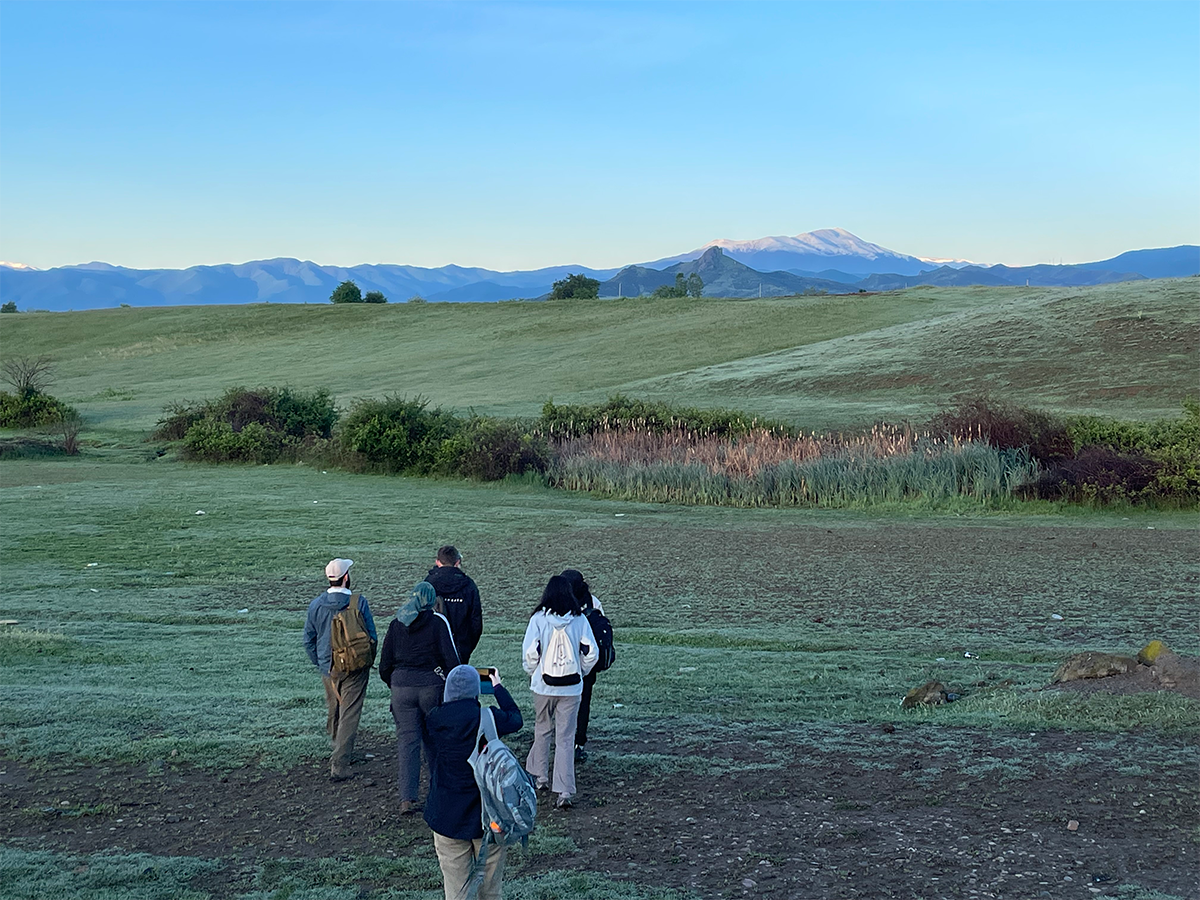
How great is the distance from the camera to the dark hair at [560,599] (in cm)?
720

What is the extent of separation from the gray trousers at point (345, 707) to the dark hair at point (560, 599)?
1.39 meters

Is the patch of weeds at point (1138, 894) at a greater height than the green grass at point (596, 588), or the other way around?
the patch of weeds at point (1138, 894)

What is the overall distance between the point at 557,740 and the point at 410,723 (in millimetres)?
954

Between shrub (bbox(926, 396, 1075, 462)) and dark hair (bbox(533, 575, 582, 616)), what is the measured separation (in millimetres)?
21187

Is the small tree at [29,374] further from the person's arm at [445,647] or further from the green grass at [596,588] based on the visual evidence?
the person's arm at [445,647]

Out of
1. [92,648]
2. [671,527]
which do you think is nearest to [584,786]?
[92,648]

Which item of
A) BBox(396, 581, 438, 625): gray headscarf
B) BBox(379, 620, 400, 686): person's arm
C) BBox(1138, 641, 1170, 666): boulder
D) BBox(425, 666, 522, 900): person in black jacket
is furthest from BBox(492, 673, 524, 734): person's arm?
BBox(1138, 641, 1170, 666): boulder

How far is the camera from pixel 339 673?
299 inches

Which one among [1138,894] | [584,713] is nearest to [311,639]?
[584,713]

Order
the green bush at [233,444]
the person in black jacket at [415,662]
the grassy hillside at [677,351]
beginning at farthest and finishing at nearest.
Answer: the grassy hillside at [677,351] → the green bush at [233,444] → the person in black jacket at [415,662]

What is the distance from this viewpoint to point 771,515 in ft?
78.1

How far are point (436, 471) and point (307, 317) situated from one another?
5394 centimetres

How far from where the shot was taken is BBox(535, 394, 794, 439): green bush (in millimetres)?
30938

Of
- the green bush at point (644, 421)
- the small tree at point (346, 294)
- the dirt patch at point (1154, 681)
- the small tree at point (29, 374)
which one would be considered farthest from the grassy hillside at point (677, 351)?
the dirt patch at point (1154, 681)
